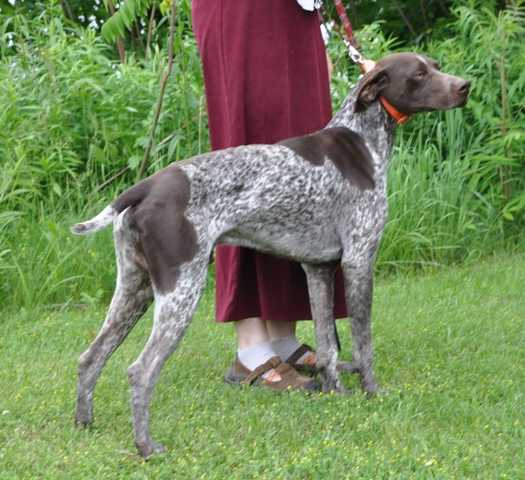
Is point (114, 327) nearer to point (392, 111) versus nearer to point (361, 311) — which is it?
point (361, 311)

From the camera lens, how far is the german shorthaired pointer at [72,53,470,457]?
4.40 m

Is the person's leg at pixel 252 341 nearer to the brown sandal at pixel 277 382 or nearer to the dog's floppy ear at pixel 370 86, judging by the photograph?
the brown sandal at pixel 277 382

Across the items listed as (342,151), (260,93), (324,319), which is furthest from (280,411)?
(260,93)

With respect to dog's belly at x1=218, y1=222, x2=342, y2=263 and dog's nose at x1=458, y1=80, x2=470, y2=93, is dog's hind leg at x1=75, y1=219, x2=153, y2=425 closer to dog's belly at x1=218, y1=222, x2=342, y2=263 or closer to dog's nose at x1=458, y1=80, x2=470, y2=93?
dog's belly at x1=218, y1=222, x2=342, y2=263

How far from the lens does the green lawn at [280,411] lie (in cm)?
428

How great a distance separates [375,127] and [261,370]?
1.25 metres

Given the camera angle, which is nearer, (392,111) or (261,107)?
(392,111)

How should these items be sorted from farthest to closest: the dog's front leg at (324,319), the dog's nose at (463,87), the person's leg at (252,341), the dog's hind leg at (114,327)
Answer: the person's leg at (252,341) → the dog's front leg at (324,319) → the dog's nose at (463,87) → the dog's hind leg at (114,327)

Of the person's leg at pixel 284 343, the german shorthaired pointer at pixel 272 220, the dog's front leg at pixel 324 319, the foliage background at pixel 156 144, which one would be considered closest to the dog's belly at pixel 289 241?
the german shorthaired pointer at pixel 272 220

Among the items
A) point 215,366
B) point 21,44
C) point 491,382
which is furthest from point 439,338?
point 21,44

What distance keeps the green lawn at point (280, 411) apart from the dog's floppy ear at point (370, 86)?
1.30 m

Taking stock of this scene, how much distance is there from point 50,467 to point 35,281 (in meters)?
3.00

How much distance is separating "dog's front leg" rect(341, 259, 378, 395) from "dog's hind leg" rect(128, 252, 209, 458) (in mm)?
907

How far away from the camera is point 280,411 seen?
4.95 meters
